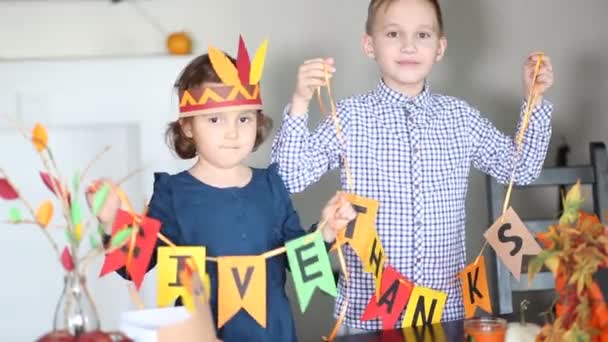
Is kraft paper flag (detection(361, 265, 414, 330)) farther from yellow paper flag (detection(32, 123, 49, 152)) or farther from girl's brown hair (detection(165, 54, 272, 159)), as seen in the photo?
yellow paper flag (detection(32, 123, 49, 152))

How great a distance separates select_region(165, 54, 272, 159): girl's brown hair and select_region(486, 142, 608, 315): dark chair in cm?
54

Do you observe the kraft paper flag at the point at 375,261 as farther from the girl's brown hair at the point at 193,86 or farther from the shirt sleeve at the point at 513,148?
the shirt sleeve at the point at 513,148

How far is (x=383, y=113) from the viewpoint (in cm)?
199

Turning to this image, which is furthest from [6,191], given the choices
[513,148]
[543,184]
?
[543,184]

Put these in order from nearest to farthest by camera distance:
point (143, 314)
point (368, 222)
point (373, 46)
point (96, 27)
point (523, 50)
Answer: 1. point (143, 314)
2. point (368, 222)
3. point (373, 46)
4. point (96, 27)
5. point (523, 50)

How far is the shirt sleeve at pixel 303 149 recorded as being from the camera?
183 centimetres

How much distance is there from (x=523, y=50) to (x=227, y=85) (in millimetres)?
1523

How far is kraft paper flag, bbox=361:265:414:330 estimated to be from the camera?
5.71 feet

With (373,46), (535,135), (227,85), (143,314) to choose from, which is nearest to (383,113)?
(373,46)

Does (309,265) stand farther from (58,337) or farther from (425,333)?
(58,337)

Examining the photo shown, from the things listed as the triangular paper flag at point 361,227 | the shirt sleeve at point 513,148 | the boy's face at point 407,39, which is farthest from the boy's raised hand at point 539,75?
the triangular paper flag at point 361,227

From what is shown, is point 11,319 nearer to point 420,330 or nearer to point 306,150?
point 306,150

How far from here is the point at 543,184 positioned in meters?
2.15

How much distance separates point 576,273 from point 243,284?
0.57 m
